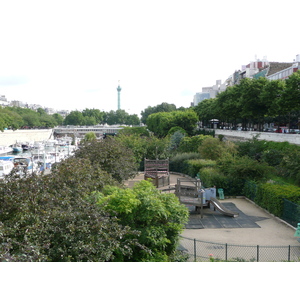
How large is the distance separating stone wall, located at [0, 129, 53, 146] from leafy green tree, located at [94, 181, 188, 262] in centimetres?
8923

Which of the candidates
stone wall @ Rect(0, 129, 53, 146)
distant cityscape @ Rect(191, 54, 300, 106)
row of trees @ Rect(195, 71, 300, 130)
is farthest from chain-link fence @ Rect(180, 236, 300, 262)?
stone wall @ Rect(0, 129, 53, 146)

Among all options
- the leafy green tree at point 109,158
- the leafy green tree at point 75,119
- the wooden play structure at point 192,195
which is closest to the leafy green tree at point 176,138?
the leafy green tree at point 109,158

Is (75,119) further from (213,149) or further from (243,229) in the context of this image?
(243,229)

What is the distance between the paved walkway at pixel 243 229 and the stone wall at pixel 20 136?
8404cm

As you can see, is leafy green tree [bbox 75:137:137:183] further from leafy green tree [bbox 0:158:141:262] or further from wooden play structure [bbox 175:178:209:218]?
leafy green tree [bbox 0:158:141:262]

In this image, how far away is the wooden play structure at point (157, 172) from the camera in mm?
33125

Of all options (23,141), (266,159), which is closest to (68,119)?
(23,141)

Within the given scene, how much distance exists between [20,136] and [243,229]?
100 metres

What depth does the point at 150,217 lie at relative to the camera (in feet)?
40.1

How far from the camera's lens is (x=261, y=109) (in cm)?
4684

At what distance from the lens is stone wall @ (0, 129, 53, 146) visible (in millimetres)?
96000

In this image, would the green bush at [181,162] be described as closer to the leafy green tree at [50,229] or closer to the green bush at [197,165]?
the green bush at [197,165]
